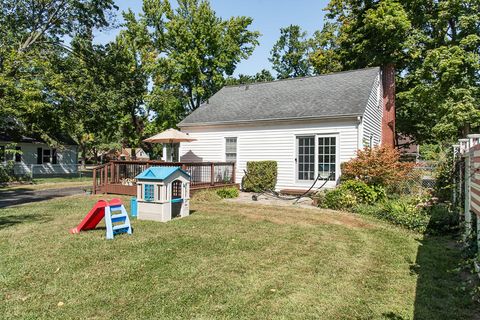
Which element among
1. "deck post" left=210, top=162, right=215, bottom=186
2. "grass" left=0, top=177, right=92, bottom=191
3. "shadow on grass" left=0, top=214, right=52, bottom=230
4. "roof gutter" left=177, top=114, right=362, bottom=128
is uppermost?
"roof gutter" left=177, top=114, right=362, bottom=128

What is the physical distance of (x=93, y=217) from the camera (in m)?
6.84

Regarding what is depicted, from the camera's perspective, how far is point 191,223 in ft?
25.4

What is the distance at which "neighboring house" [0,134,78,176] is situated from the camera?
26234 mm

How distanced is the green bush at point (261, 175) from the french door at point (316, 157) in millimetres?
1091

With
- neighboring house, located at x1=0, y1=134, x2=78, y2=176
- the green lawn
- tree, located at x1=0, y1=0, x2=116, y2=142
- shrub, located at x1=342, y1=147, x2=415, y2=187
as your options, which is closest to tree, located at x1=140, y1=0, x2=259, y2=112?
tree, located at x1=0, y1=0, x2=116, y2=142

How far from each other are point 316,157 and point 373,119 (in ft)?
11.8

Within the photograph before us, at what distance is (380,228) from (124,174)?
10717 mm

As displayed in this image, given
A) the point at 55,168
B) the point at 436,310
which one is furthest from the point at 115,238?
the point at 55,168

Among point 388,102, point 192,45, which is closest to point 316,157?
point 388,102

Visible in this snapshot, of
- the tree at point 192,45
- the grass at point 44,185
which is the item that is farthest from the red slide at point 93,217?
the tree at point 192,45

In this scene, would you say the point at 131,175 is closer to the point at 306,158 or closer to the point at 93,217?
the point at 93,217

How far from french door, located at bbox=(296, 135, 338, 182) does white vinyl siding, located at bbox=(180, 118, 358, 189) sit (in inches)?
6.8

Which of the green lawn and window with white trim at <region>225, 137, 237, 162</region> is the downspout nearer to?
the green lawn

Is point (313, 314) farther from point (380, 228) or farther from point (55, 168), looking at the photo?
point (55, 168)
